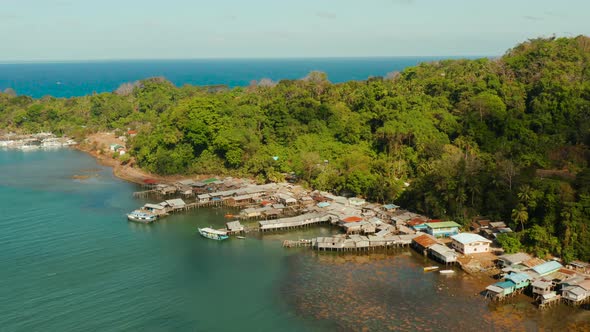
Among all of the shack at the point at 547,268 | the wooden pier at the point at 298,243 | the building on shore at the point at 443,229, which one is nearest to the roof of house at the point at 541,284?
the shack at the point at 547,268

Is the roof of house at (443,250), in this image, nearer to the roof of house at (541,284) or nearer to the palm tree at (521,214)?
the palm tree at (521,214)

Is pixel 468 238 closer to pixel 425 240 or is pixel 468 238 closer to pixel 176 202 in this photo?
pixel 425 240

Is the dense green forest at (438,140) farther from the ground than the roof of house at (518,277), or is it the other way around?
the dense green forest at (438,140)

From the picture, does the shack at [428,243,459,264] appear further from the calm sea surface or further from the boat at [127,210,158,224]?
the boat at [127,210,158,224]

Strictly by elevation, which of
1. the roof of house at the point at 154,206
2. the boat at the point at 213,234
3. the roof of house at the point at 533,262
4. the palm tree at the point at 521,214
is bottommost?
the boat at the point at 213,234

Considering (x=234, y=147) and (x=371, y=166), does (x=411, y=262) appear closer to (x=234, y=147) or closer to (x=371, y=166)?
(x=371, y=166)

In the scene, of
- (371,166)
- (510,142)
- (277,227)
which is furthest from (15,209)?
(510,142)
